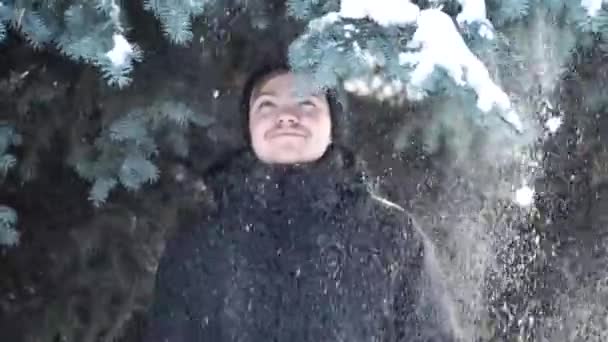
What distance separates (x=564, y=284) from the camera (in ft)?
10.9

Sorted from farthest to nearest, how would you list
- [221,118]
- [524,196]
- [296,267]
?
1. [524,196]
2. [221,118]
3. [296,267]

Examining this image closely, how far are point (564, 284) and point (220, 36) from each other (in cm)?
160

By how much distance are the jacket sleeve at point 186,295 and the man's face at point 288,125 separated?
0.69 feet

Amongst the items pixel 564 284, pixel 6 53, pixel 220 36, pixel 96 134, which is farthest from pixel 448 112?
pixel 564 284

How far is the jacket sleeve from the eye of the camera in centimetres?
201

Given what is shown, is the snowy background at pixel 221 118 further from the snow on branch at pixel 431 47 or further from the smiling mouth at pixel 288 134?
the smiling mouth at pixel 288 134

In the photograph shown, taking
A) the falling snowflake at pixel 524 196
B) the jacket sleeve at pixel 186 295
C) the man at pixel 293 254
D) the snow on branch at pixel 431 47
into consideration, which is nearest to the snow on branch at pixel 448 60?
the snow on branch at pixel 431 47

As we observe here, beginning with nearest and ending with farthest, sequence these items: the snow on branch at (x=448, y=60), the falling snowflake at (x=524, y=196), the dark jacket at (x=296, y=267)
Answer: the snow on branch at (x=448, y=60) < the dark jacket at (x=296, y=267) < the falling snowflake at (x=524, y=196)

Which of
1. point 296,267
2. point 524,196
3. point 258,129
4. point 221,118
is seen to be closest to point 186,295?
point 296,267

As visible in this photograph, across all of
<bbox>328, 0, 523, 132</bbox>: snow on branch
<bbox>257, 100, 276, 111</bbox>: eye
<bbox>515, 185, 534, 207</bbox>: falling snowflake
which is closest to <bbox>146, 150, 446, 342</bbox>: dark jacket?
<bbox>257, 100, 276, 111</bbox>: eye

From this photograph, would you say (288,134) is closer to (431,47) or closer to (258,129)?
(258,129)

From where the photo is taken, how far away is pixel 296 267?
1977 millimetres

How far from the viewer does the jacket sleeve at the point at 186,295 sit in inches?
79.0

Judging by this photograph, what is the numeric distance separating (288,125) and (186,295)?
364 mm
